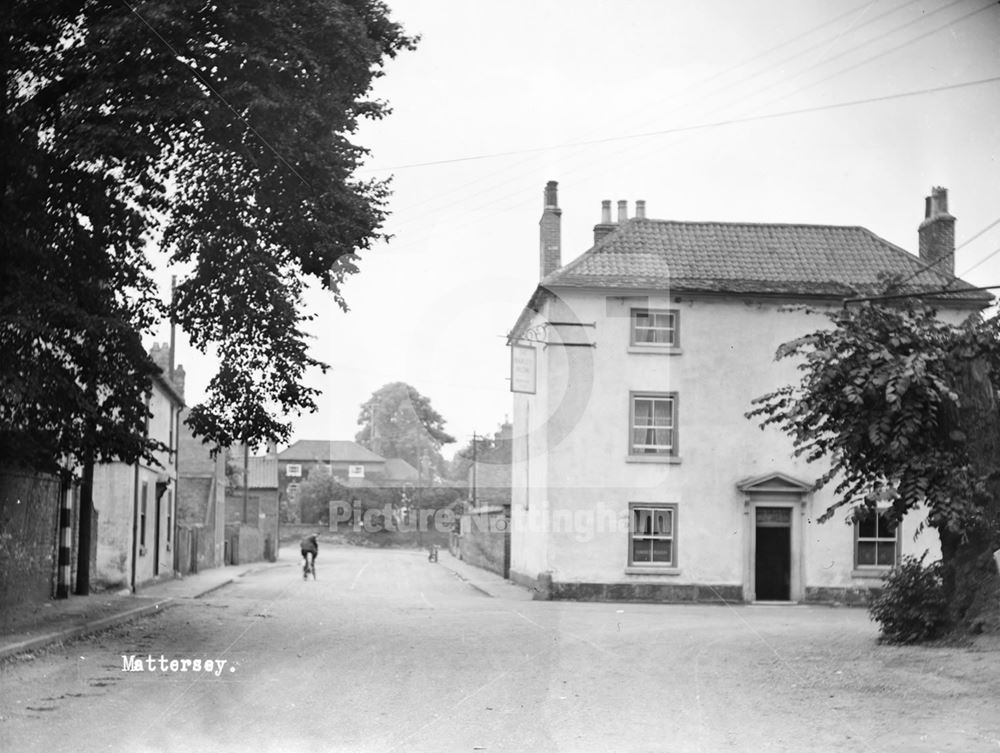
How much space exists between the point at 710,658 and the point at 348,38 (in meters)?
9.69

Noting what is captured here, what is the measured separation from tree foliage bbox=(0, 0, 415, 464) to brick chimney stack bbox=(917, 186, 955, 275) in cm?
1960

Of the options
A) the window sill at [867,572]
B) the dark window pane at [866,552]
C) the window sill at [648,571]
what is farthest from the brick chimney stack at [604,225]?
the window sill at [867,572]

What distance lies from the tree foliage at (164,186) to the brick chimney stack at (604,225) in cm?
1589

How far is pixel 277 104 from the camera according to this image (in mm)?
15070

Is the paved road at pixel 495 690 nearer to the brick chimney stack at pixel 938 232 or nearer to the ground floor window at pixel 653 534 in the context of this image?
the ground floor window at pixel 653 534

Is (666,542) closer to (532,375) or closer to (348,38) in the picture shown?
(532,375)

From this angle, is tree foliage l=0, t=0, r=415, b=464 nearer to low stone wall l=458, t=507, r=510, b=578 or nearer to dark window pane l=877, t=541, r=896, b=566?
dark window pane l=877, t=541, r=896, b=566

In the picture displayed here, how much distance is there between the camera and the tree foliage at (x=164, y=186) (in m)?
14.4

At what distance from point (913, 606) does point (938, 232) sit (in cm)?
1791

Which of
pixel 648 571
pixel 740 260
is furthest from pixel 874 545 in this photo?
pixel 740 260

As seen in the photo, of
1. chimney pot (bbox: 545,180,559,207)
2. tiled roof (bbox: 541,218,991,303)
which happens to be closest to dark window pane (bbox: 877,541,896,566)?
tiled roof (bbox: 541,218,991,303)

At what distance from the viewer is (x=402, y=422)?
74812 mm

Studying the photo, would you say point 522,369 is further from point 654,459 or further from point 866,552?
point 866,552

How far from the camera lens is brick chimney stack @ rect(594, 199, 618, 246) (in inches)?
1293
